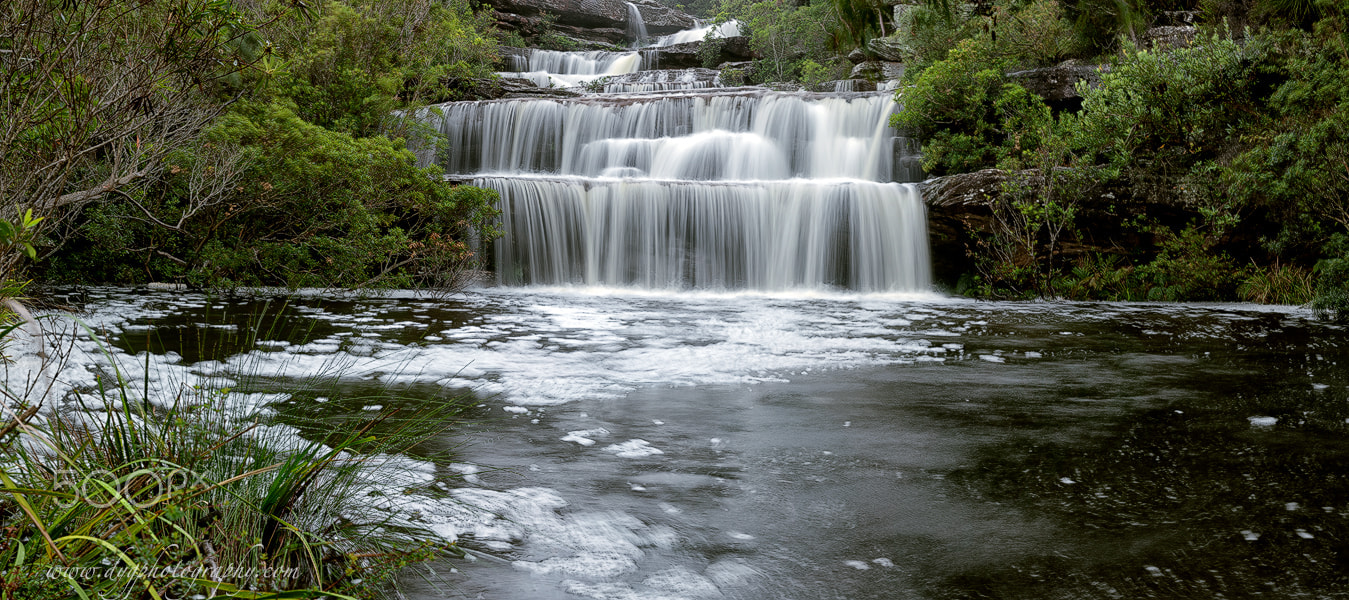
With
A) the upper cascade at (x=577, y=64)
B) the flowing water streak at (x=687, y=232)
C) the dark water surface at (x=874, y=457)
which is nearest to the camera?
the dark water surface at (x=874, y=457)

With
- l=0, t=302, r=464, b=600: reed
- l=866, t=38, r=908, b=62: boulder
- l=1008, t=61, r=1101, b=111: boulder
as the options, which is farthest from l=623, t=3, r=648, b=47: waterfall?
l=0, t=302, r=464, b=600: reed

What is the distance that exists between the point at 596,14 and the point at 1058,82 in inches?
929

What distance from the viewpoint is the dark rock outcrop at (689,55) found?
28.0 metres

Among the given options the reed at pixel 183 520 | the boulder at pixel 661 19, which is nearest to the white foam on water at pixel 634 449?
the reed at pixel 183 520

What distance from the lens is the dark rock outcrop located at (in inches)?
1101

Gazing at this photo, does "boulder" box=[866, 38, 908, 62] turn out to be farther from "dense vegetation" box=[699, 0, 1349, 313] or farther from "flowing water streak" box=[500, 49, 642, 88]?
"flowing water streak" box=[500, 49, 642, 88]

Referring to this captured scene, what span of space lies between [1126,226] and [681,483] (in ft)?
36.2

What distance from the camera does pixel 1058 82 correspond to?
577 inches

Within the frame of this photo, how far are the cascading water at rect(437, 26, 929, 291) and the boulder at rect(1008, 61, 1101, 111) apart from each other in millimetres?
2255

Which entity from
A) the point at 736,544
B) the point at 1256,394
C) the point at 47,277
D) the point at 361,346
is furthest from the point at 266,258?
the point at 1256,394

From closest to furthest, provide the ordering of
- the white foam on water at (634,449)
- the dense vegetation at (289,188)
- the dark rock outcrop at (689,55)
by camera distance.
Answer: the white foam on water at (634,449)
the dense vegetation at (289,188)
the dark rock outcrop at (689,55)

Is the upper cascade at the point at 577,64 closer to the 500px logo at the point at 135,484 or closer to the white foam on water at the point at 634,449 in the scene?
the white foam on water at the point at 634,449

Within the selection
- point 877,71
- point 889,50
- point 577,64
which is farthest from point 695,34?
point 877,71

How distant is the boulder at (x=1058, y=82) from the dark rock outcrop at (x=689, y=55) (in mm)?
14315
